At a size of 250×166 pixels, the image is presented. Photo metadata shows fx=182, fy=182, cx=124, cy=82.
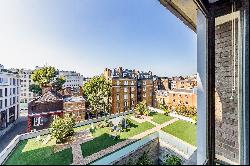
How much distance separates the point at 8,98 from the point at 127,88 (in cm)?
1309

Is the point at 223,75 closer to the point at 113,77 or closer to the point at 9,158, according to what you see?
the point at 9,158

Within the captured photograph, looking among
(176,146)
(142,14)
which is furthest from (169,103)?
(142,14)

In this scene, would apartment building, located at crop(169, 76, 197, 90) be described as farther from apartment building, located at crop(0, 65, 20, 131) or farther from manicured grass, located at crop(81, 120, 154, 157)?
apartment building, located at crop(0, 65, 20, 131)

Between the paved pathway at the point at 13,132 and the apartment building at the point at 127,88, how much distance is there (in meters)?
9.60

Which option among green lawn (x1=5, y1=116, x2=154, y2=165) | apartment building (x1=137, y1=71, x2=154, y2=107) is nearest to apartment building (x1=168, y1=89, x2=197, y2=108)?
apartment building (x1=137, y1=71, x2=154, y2=107)

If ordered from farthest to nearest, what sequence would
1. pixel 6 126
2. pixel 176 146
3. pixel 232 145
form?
pixel 6 126 → pixel 176 146 → pixel 232 145

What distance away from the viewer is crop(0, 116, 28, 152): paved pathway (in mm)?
14964

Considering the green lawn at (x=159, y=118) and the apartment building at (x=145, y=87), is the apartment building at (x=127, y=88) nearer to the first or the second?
the apartment building at (x=145, y=87)

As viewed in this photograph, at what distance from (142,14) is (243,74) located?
3369 mm

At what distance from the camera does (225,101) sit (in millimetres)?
2367

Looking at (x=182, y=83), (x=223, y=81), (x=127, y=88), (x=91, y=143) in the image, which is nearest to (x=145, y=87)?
(x=127, y=88)

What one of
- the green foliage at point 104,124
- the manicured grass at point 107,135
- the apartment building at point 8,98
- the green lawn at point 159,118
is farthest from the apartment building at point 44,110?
the apartment building at point 8,98

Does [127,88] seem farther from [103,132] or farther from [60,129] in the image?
[60,129]

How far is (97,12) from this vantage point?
12.7ft
